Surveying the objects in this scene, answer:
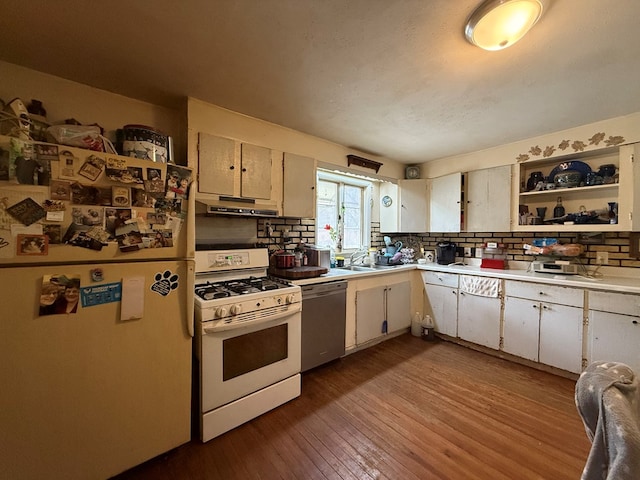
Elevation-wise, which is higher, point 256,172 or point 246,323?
point 256,172

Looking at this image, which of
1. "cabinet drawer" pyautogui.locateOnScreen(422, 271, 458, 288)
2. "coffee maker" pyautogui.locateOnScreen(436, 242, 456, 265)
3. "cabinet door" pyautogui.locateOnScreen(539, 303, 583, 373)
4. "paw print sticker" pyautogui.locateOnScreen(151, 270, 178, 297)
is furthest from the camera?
"coffee maker" pyautogui.locateOnScreen(436, 242, 456, 265)

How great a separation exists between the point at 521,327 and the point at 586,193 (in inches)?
61.8

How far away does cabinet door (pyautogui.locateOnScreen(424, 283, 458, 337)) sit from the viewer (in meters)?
3.14

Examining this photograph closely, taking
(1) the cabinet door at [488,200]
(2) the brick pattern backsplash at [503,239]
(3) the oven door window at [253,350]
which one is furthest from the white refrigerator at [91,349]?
(1) the cabinet door at [488,200]

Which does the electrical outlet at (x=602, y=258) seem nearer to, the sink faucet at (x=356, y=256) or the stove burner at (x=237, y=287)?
the sink faucet at (x=356, y=256)

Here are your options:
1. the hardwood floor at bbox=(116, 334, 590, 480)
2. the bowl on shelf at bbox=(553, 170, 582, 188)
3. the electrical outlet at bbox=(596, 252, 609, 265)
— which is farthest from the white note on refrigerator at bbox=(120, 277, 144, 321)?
the electrical outlet at bbox=(596, 252, 609, 265)

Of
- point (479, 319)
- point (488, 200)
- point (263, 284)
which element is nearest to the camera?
point (263, 284)

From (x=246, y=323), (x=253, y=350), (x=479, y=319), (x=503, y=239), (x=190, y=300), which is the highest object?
(x=503, y=239)

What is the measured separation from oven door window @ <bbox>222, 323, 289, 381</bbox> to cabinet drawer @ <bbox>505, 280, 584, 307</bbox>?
7.66 feet

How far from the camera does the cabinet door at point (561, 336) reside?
91.0 inches

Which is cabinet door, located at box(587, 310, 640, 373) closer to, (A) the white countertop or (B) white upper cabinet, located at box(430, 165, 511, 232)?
(A) the white countertop

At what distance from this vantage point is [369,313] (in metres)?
2.93

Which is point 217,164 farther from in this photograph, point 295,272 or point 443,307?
point 443,307

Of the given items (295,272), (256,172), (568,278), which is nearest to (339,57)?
(256,172)
